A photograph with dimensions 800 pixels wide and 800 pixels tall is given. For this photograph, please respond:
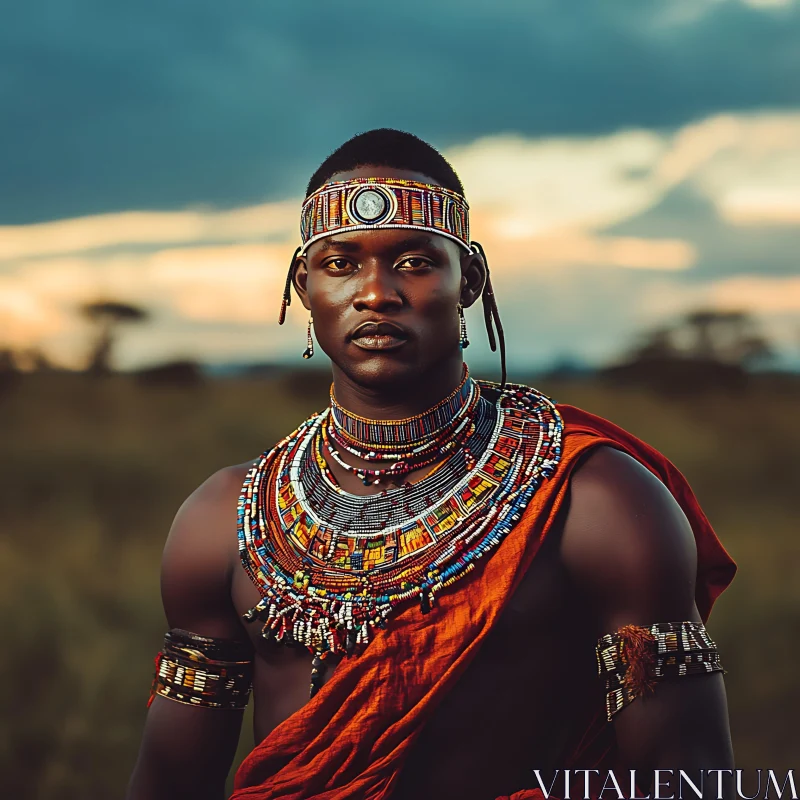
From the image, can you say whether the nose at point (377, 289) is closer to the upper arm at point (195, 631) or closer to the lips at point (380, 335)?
the lips at point (380, 335)

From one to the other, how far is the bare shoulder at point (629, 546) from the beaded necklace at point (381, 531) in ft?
0.53

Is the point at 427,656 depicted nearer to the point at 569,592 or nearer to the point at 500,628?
the point at 500,628

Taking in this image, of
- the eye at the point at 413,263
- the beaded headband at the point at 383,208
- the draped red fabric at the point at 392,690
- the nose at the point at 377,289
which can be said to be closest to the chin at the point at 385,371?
the nose at the point at 377,289

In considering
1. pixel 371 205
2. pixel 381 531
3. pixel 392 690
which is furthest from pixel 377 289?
pixel 392 690

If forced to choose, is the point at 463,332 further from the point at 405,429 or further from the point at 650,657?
the point at 650,657

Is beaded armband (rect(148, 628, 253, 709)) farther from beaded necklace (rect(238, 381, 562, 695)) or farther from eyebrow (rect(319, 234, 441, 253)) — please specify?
eyebrow (rect(319, 234, 441, 253))

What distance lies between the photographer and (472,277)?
333cm

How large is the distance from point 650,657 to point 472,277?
1238 mm

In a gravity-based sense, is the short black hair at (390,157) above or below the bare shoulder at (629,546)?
above

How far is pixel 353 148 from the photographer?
129 inches

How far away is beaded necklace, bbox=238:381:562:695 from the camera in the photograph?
119 inches

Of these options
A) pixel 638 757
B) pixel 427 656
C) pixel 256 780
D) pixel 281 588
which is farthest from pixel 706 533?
pixel 256 780

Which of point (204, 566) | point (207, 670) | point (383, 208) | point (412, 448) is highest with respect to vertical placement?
point (383, 208)

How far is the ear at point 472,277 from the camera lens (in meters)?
3.30
